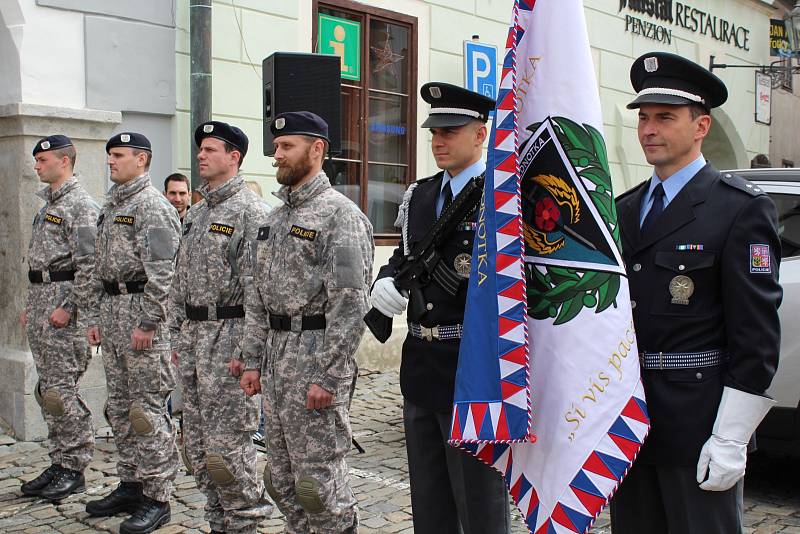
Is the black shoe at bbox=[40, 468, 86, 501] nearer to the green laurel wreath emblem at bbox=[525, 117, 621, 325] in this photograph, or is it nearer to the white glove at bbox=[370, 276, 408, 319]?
the white glove at bbox=[370, 276, 408, 319]

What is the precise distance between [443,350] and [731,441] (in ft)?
3.75

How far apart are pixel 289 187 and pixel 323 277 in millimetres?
474

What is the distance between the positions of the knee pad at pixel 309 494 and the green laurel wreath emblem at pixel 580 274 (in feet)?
4.98

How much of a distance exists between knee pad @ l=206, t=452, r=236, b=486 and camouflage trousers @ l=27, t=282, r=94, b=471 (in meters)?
1.68

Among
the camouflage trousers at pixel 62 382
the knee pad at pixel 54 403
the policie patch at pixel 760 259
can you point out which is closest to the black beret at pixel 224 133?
the camouflage trousers at pixel 62 382

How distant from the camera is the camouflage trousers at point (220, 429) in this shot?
422cm

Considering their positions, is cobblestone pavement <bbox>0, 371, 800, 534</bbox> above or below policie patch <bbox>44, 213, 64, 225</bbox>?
below

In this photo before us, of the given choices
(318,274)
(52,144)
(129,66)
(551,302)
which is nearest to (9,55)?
(129,66)

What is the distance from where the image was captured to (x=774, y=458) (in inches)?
249

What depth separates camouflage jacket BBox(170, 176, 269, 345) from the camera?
4.36 metres

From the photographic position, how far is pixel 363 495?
5301mm

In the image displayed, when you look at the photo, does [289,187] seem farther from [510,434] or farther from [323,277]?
[510,434]

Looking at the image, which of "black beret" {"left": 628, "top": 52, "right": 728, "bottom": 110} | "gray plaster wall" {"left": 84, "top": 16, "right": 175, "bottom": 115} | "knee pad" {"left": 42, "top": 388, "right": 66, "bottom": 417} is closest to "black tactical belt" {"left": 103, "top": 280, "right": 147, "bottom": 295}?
"knee pad" {"left": 42, "top": 388, "right": 66, "bottom": 417}

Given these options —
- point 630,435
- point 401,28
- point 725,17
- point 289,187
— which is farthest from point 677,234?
point 725,17
